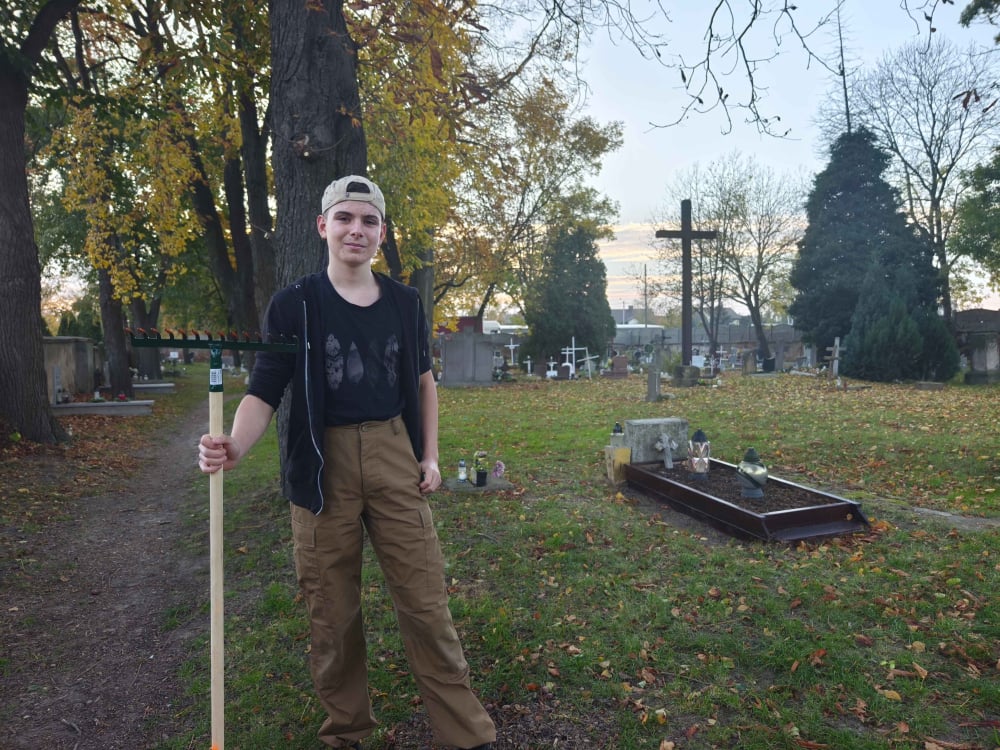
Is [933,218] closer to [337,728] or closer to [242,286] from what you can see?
[242,286]

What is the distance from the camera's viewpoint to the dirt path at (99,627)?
10.5 ft

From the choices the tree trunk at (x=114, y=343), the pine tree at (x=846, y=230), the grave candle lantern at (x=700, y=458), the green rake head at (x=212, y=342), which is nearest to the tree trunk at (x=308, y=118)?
the green rake head at (x=212, y=342)

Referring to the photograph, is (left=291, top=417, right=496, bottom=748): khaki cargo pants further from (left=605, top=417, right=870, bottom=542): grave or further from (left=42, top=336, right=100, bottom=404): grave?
(left=42, top=336, right=100, bottom=404): grave

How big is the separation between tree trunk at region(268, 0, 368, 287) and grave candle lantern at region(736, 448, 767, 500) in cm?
428

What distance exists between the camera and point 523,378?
2550 cm

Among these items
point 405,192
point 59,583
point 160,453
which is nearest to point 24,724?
point 59,583

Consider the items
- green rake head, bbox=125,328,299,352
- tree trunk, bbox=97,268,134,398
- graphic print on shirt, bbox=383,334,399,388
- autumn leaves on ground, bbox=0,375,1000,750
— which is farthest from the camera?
tree trunk, bbox=97,268,134,398

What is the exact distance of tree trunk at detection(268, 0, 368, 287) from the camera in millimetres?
5504

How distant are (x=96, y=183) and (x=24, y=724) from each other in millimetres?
13559

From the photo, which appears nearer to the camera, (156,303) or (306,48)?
(306,48)

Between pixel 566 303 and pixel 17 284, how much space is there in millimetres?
22069

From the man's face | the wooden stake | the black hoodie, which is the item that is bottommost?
the wooden stake

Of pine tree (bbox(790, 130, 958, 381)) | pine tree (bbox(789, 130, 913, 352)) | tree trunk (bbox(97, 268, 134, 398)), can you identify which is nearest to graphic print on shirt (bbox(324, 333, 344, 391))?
tree trunk (bbox(97, 268, 134, 398))

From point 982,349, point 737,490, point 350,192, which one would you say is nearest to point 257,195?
point 737,490
